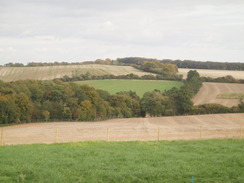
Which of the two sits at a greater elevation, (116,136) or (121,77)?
(121,77)

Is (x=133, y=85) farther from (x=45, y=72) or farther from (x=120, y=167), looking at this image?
(x=120, y=167)

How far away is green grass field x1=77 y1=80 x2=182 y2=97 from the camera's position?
89.7 meters

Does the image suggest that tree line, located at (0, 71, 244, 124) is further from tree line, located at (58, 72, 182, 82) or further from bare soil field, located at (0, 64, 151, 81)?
bare soil field, located at (0, 64, 151, 81)

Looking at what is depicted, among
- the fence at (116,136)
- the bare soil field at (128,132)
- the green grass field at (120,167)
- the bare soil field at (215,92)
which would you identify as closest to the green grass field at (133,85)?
the bare soil field at (215,92)

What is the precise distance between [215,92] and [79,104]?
37.8 m

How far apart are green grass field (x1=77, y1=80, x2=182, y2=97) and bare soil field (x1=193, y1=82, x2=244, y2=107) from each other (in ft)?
26.4

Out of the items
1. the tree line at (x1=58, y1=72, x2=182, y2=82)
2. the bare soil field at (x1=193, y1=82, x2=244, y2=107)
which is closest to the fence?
the bare soil field at (x1=193, y1=82, x2=244, y2=107)

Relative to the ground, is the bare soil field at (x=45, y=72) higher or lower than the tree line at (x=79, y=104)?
higher

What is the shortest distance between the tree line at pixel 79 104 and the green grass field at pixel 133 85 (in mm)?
7256

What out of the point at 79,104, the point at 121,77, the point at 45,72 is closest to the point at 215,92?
the point at 121,77

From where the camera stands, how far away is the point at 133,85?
315ft

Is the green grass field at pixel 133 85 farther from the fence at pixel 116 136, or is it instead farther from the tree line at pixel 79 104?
the fence at pixel 116 136

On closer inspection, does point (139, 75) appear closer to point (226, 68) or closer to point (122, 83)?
point (122, 83)

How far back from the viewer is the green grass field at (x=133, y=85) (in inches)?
3531
